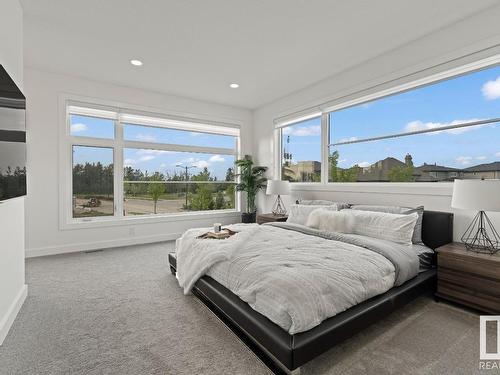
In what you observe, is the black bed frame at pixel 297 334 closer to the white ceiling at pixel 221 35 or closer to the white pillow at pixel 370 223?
the white pillow at pixel 370 223

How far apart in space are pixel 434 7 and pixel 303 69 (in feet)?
5.66

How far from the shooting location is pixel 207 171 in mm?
5855

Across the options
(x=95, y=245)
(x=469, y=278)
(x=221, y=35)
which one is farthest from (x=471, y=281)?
(x=95, y=245)

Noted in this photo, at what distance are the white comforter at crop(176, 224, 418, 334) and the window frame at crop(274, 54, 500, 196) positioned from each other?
1436mm

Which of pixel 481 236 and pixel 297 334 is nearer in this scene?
pixel 297 334

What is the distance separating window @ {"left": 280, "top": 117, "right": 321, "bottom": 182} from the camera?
4711 millimetres

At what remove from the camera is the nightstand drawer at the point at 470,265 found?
2.14 meters

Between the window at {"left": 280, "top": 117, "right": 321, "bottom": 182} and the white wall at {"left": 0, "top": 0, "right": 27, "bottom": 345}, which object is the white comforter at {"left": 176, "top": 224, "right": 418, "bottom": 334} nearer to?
the white wall at {"left": 0, "top": 0, "right": 27, "bottom": 345}

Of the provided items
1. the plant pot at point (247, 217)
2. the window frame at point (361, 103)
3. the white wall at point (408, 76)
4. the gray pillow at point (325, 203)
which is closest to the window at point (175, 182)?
the plant pot at point (247, 217)

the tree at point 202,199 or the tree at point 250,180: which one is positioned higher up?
the tree at point 250,180

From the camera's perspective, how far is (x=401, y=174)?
3.50m

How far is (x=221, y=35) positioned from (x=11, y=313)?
3.46m

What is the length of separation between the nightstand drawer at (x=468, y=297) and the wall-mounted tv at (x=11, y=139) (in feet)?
12.2

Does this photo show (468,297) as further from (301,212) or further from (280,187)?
(280,187)
